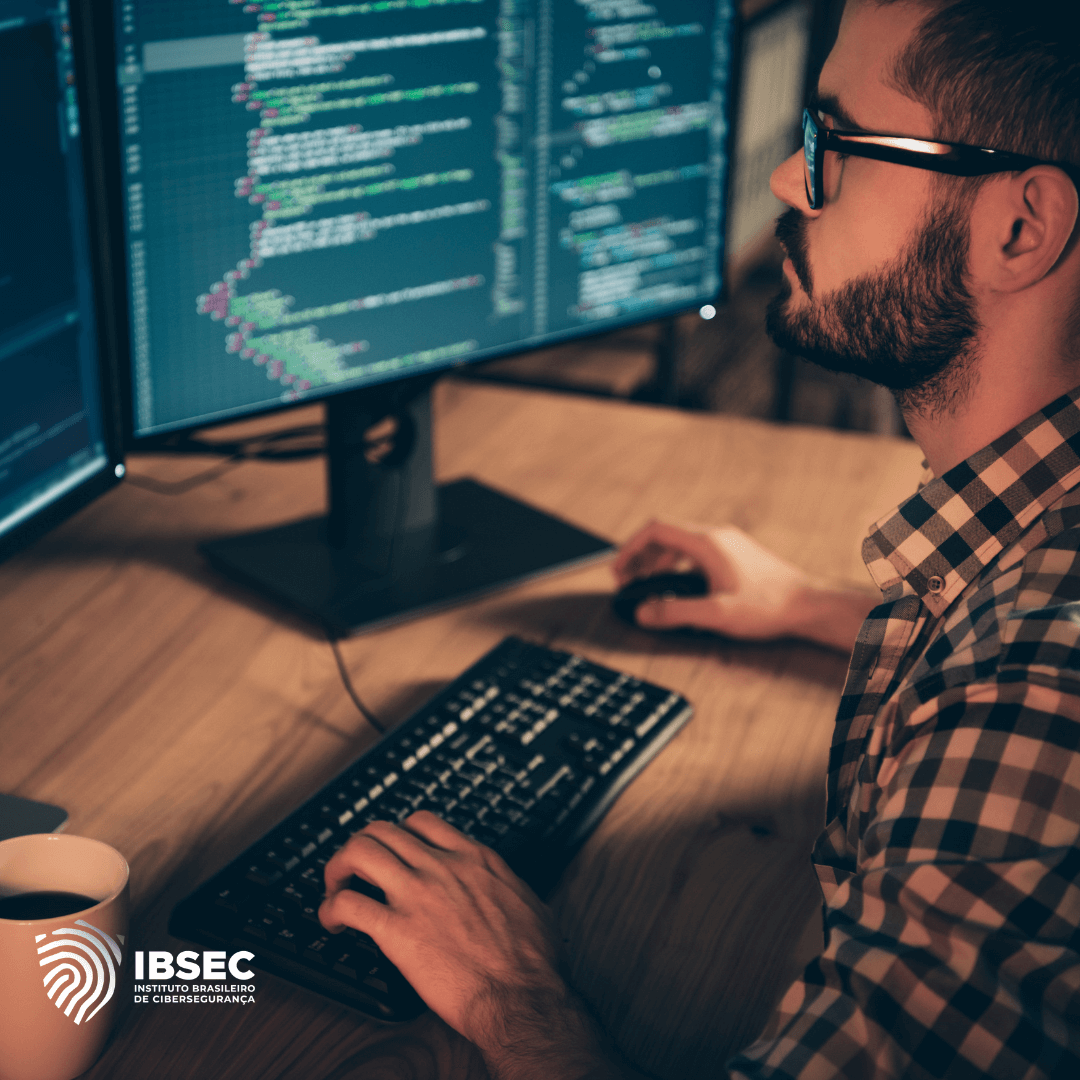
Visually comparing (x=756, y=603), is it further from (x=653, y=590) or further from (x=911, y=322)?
(x=911, y=322)

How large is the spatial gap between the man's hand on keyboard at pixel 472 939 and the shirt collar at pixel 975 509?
1.05 ft

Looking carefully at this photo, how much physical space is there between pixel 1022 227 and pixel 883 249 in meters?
0.10

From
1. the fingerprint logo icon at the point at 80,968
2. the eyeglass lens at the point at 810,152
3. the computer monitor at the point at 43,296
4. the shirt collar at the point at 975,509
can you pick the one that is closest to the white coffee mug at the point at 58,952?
the fingerprint logo icon at the point at 80,968

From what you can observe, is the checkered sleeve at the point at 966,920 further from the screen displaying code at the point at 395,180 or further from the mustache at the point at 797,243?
the screen displaying code at the point at 395,180

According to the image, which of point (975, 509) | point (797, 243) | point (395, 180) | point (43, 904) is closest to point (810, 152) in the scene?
point (797, 243)

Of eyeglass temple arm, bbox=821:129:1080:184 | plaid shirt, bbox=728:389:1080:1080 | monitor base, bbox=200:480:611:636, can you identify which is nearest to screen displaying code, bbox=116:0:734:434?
monitor base, bbox=200:480:611:636

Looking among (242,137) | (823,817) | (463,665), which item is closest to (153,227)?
(242,137)

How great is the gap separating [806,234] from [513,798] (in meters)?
0.46

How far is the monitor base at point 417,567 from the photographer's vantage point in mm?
1066

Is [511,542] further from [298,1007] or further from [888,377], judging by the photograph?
[298,1007]

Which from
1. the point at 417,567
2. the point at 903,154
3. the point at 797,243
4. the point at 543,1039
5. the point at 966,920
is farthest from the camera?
the point at 417,567

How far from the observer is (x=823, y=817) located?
84cm

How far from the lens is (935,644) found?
64cm

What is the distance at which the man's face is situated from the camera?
74 cm
